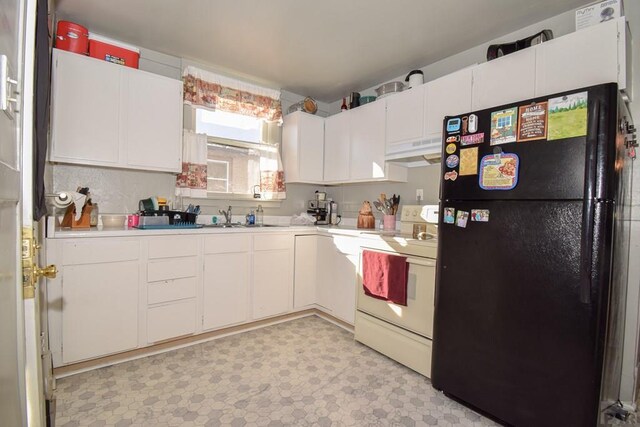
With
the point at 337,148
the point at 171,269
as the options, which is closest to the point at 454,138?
the point at 337,148

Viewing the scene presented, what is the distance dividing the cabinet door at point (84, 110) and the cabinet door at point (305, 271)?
1747 mm

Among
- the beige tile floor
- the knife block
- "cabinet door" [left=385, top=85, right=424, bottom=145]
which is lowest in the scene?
the beige tile floor

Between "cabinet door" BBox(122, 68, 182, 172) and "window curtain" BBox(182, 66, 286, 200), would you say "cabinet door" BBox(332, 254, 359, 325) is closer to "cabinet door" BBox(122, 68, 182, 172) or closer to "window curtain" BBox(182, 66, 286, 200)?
"window curtain" BBox(182, 66, 286, 200)

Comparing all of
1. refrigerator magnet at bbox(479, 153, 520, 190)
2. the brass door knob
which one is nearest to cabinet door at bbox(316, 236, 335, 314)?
refrigerator magnet at bbox(479, 153, 520, 190)

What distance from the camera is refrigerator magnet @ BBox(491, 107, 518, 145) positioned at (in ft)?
5.14

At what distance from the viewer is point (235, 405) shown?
177 cm

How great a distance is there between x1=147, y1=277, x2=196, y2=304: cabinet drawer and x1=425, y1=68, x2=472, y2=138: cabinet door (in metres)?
2.25

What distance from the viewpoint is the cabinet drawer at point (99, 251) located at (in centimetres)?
201

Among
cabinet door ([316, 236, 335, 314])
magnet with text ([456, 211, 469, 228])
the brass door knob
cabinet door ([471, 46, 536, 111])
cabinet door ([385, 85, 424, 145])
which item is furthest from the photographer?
cabinet door ([316, 236, 335, 314])

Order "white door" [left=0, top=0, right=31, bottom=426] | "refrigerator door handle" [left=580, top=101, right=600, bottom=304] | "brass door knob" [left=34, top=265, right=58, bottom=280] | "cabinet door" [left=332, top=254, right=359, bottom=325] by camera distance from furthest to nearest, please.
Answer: "cabinet door" [left=332, top=254, right=359, bottom=325] → "refrigerator door handle" [left=580, top=101, right=600, bottom=304] → "brass door knob" [left=34, top=265, right=58, bottom=280] → "white door" [left=0, top=0, right=31, bottom=426]

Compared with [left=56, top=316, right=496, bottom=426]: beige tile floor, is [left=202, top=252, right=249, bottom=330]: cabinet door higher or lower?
higher

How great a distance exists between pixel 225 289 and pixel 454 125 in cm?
214

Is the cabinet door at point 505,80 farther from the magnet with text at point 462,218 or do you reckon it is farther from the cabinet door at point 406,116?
the magnet with text at point 462,218

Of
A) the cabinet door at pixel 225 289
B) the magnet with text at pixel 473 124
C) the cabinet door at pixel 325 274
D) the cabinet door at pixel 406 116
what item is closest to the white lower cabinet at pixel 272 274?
the cabinet door at pixel 225 289
